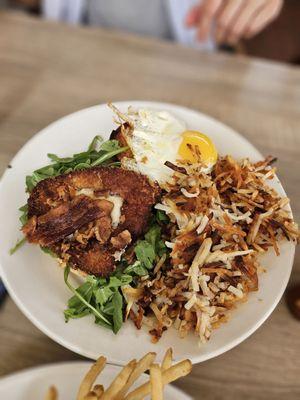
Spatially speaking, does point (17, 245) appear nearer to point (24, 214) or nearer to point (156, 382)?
point (24, 214)

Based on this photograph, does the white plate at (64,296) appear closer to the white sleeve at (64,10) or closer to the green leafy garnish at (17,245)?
the green leafy garnish at (17,245)

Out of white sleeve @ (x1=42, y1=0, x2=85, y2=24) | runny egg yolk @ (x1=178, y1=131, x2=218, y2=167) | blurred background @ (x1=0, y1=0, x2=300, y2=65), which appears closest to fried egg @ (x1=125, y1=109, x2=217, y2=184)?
runny egg yolk @ (x1=178, y1=131, x2=218, y2=167)

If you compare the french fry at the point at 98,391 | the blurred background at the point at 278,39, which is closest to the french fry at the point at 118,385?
the french fry at the point at 98,391

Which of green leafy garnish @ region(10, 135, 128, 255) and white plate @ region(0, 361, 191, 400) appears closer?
white plate @ region(0, 361, 191, 400)

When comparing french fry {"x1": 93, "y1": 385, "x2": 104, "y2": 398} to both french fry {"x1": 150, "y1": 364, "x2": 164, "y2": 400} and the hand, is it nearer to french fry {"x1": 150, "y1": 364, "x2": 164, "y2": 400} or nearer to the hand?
french fry {"x1": 150, "y1": 364, "x2": 164, "y2": 400}

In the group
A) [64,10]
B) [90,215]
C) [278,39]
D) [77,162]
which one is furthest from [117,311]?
[278,39]
